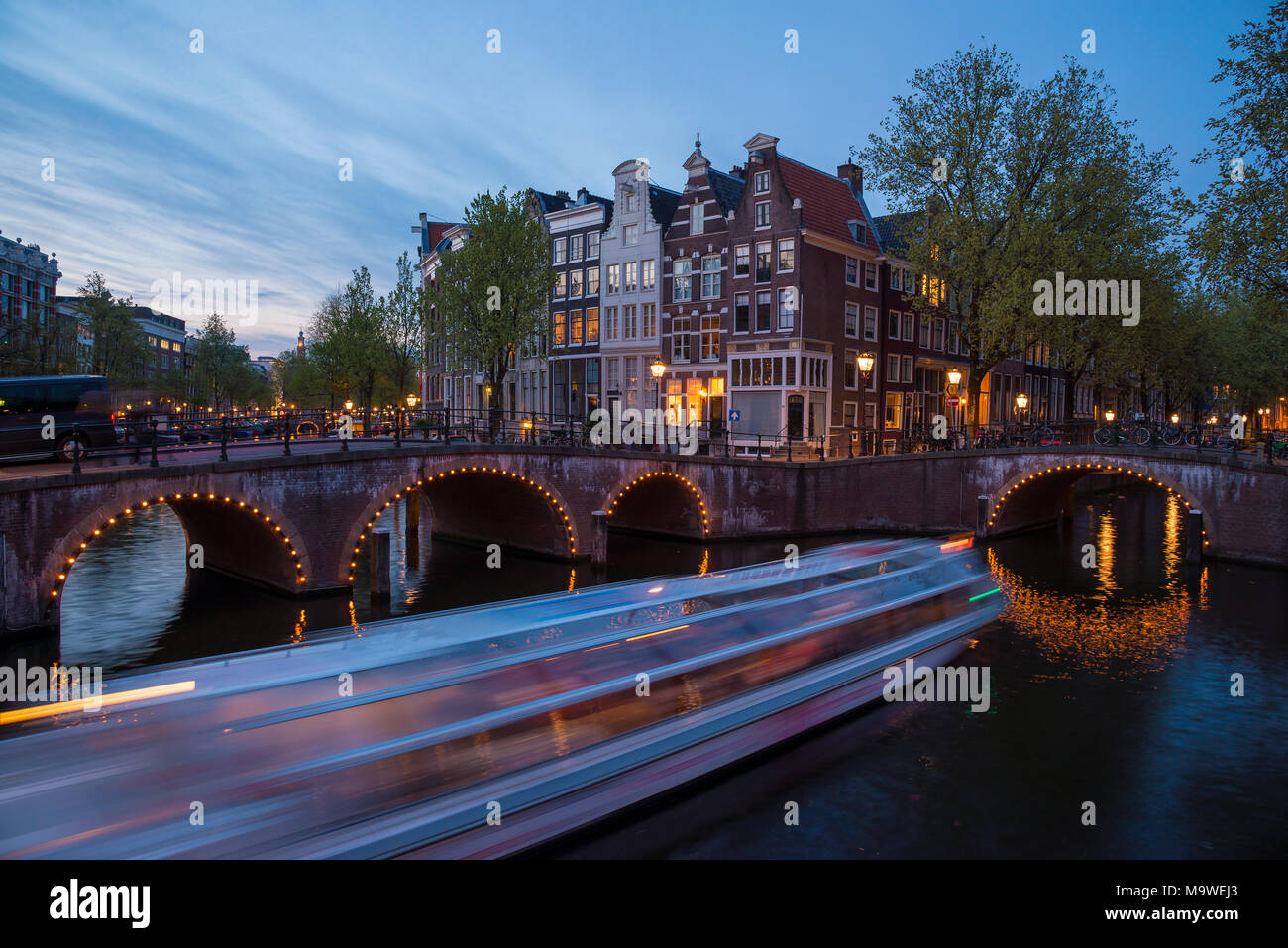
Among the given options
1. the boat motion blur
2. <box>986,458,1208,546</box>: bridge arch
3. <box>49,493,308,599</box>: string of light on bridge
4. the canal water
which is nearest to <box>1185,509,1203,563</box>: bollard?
the canal water

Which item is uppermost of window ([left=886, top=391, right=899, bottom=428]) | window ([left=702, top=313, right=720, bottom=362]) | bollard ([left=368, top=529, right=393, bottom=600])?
window ([left=702, top=313, right=720, bottom=362])

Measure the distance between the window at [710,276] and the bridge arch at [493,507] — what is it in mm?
20410

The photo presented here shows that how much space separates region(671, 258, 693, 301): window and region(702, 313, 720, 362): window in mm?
1940

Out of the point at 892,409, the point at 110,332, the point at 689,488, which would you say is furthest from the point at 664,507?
the point at 110,332

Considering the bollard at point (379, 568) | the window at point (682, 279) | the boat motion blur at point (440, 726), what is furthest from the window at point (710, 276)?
the boat motion blur at point (440, 726)

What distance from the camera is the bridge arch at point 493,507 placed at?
998 inches

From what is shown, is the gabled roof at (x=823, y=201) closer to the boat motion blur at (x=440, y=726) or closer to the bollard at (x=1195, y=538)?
the bollard at (x=1195, y=538)

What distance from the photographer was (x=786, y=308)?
1656 inches

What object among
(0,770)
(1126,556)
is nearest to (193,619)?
(0,770)

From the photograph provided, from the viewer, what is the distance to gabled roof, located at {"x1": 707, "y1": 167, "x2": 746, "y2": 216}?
45.4 meters

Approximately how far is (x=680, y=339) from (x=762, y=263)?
687 cm

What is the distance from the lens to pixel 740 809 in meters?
10.2

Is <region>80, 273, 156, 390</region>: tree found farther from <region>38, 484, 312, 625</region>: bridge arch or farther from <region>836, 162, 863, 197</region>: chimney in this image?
<region>836, 162, 863, 197</region>: chimney
